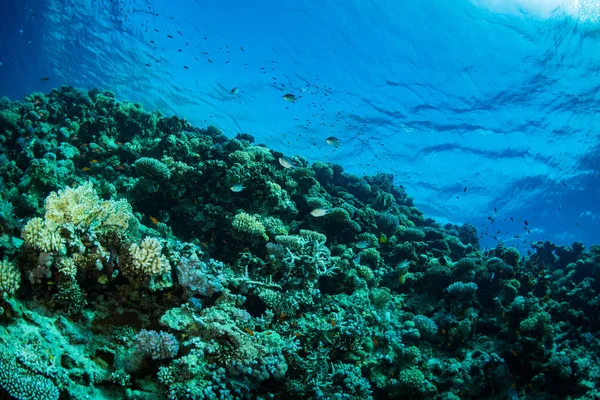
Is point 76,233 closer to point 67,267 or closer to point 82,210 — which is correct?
point 82,210

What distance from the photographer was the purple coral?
3.91 m

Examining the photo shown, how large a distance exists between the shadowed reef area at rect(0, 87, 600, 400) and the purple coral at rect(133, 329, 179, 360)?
2cm

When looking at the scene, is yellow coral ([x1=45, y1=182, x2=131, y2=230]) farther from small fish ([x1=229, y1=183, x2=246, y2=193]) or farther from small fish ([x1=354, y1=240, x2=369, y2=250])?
small fish ([x1=354, y1=240, x2=369, y2=250])

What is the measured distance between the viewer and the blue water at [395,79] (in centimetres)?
2098

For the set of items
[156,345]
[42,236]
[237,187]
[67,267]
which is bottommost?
[156,345]

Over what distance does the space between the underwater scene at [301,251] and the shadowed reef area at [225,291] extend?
0.04m

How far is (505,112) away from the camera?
81.8 ft

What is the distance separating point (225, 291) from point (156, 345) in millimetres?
1559

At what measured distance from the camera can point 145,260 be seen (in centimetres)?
452

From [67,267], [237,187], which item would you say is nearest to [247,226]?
[237,187]

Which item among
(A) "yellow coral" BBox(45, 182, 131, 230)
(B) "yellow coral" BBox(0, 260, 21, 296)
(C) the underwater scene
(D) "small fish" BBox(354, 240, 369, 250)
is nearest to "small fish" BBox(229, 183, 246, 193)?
(C) the underwater scene

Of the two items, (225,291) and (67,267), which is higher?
(225,291)

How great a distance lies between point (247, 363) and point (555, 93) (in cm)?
2841

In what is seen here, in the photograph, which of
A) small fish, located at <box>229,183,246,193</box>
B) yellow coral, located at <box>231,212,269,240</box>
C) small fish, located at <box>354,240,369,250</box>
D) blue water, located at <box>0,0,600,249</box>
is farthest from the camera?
blue water, located at <box>0,0,600,249</box>
